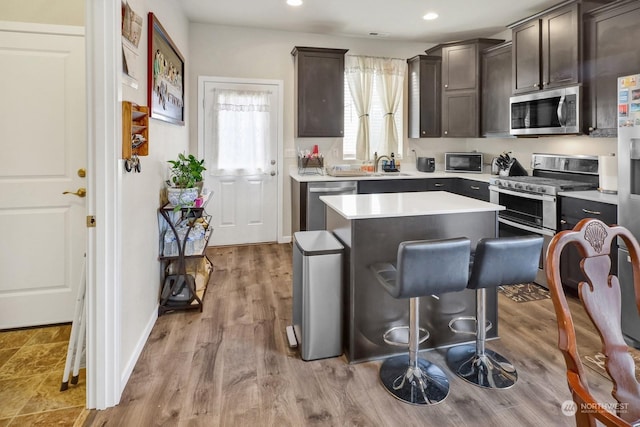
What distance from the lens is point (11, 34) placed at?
8.14 feet

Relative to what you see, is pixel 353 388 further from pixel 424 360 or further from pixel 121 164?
pixel 121 164

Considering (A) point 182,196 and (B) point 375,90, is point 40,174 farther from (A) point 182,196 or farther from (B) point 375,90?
(B) point 375,90

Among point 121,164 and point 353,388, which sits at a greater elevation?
point 121,164

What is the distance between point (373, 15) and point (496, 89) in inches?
65.2

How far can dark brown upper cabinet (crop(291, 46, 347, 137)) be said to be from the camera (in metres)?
4.73

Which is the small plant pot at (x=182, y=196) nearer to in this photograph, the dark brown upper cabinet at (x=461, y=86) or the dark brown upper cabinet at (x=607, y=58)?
the dark brown upper cabinet at (x=607, y=58)

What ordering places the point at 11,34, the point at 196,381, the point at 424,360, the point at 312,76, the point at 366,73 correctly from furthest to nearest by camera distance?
the point at 366,73 < the point at 312,76 < the point at 11,34 < the point at 424,360 < the point at 196,381

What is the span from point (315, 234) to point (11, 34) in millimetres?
2301

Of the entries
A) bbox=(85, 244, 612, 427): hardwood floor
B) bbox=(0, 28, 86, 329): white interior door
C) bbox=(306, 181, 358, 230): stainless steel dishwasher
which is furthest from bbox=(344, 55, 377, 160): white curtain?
bbox=(0, 28, 86, 329): white interior door

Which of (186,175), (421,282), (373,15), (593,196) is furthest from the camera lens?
(373,15)

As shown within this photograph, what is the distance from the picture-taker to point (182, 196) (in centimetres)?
280

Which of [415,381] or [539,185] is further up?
[539,185]

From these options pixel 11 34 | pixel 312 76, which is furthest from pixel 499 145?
pixel 11 34

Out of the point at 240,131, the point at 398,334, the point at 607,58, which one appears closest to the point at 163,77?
the point at 240,131
